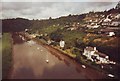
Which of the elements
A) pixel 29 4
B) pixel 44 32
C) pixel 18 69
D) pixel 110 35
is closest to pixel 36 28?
pixel 44 32

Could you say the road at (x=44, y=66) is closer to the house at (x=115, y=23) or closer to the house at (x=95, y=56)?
the house at (x=95, y=56)

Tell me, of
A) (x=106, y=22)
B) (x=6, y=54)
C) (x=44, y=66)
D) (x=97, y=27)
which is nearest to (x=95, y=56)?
(x=97, y=27)

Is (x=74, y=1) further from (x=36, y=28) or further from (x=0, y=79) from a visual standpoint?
(x=0, y=79)

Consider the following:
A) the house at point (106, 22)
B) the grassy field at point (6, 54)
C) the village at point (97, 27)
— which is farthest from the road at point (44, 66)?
the house at point (106, 22)

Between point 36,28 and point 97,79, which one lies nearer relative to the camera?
point 97,79

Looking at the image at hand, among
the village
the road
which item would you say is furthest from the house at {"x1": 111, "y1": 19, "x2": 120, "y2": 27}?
the road

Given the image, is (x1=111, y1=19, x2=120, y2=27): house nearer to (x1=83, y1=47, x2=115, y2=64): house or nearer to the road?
(x1=83, y1=47, x2=115, y2=64): house

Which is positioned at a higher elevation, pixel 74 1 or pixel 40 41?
pixel 74 1
